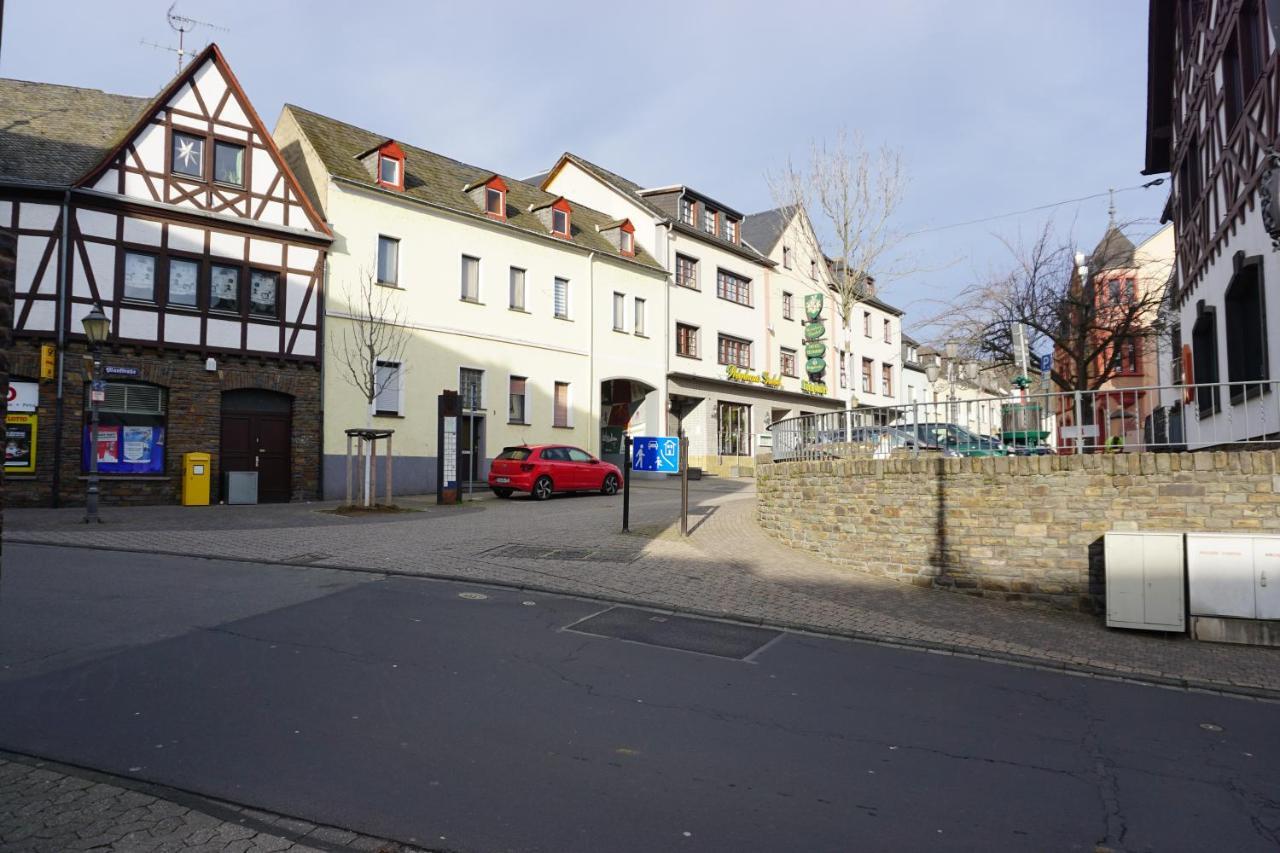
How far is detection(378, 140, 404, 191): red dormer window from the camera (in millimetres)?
26016

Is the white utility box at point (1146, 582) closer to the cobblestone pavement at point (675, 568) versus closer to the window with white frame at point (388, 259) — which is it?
the cobblestone pavement at point (675, 568)

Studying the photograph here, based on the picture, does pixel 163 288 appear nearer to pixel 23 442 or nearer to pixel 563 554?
pixel 23 442

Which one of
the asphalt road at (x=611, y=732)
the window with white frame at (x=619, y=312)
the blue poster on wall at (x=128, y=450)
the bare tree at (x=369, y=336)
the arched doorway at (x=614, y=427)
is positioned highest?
the window with white frame at (x=619, y=312)

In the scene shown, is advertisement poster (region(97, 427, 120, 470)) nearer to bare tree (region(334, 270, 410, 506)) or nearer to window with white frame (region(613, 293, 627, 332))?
bare tree (region(334, 270, 410, 506))

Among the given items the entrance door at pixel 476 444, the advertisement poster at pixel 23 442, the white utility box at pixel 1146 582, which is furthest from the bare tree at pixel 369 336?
the white utility box at pixel 1146 582

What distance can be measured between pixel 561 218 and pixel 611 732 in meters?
27.8

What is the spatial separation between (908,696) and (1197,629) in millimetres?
4766

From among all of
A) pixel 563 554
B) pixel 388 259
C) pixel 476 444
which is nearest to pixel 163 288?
pixel 388 259

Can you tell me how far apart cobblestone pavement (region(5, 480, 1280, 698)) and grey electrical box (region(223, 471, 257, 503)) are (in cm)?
216

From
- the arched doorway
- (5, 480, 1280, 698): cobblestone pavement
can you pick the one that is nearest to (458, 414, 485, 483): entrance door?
the arched doorway

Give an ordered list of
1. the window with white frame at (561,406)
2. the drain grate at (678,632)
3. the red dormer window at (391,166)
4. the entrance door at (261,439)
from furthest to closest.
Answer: the window with white frame at (561,406), the red dormer window at (391,166), the entrance door at (261,439), the drain grate at (678,632)

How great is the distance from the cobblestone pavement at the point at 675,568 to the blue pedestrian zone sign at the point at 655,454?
14544mm

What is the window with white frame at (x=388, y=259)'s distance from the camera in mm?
25453

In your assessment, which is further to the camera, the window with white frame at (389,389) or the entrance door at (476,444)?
the entrance door at (476,444)
